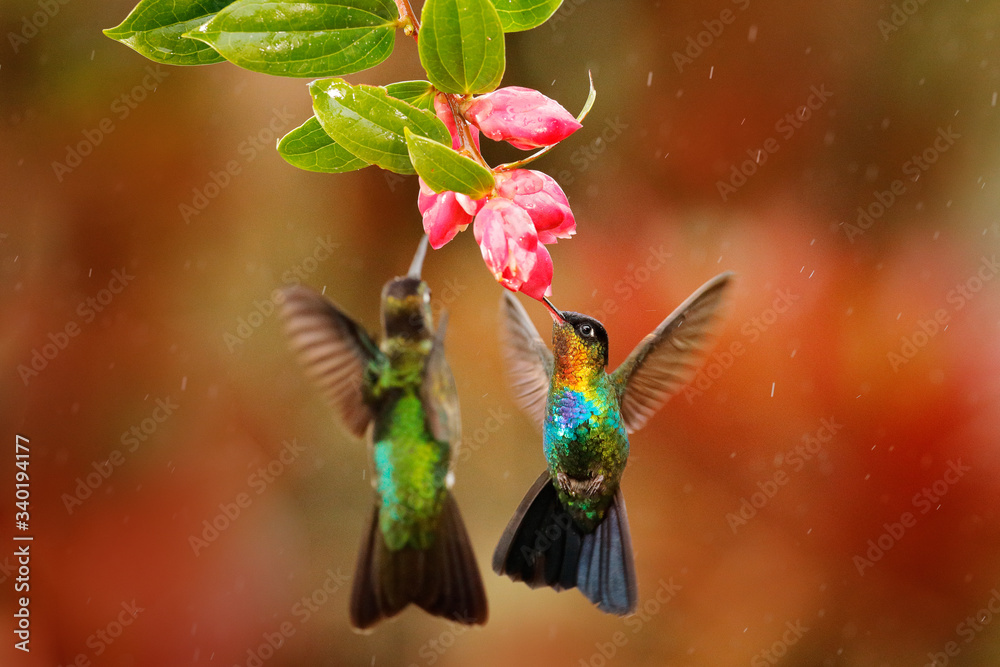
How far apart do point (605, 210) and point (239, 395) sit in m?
1.10

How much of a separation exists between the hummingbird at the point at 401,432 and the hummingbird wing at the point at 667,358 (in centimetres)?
21

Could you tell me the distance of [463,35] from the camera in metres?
0.42

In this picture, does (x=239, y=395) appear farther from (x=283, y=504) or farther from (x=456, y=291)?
(x=456, y=291)

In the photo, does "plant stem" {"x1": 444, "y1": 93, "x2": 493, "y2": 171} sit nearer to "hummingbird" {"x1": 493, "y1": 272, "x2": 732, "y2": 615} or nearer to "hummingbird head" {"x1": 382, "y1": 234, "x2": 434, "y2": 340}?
"hummingbird head" {"x1": 382, "y1": 234, "x2": 434, "y2": 340}

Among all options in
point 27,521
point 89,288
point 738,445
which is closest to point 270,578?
point 27,521

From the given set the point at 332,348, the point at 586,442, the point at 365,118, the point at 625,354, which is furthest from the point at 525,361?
the point at 625,354

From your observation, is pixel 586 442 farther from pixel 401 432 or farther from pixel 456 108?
pixel 456 108

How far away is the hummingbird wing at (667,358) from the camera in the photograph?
64 cm

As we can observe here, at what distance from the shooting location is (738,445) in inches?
93.3

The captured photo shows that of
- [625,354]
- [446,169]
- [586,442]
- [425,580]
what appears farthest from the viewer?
[625,354]

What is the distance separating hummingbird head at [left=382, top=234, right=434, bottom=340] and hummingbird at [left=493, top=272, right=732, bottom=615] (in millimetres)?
139

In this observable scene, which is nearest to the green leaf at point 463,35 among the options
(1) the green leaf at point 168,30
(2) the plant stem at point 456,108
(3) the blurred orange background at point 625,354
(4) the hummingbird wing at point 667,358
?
(2) the plant stem at point 456,108

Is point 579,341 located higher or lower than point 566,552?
higher

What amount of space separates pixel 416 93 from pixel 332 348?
16 cm
